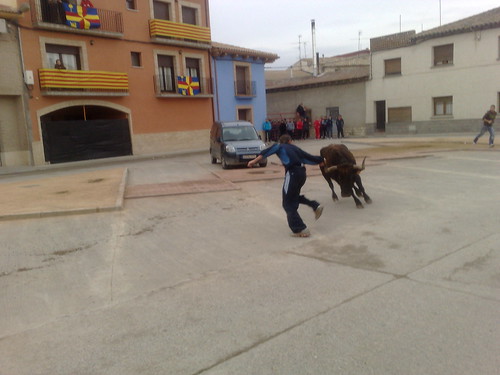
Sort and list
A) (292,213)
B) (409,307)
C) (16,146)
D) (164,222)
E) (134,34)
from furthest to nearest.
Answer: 1. (134,34)
2. (16,146)
3. (164,222)
4. (292,213)
5. (409,307)

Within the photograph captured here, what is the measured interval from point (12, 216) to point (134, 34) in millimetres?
18499

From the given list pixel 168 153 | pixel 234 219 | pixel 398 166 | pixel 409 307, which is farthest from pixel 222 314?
pixel 168 153

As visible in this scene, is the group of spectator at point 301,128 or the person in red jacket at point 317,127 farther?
the person in red jacket at point 317,127

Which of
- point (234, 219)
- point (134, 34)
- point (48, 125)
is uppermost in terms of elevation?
point (134, 34)

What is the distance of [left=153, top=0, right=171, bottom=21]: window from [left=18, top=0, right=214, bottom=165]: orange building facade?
0.20 ft

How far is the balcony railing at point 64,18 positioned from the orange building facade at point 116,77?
0.15 feet

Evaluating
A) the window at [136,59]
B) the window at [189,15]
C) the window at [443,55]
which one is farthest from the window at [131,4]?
the window at [443,55]

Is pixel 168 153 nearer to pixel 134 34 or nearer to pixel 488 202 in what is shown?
pixel 134 34

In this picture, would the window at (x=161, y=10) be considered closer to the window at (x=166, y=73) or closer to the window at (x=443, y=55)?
the window at (x=166, y=73)

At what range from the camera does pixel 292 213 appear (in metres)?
6.68

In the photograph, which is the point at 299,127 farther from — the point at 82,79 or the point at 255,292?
the point at 255,292

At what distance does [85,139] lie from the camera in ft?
75.8

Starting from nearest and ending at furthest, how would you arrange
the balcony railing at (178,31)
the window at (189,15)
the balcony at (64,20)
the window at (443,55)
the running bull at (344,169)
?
1. the running bull at (344,169)
2. the balcony at (64,20)
3. the balcony railing at (178,31)
4. the window at (189,15)
5. the window at (443,55)

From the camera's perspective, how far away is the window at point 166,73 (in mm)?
26494
